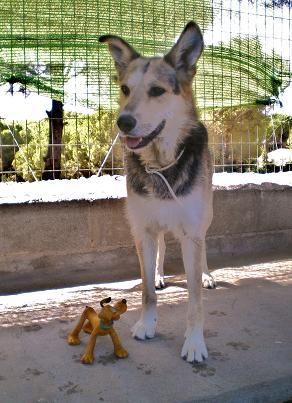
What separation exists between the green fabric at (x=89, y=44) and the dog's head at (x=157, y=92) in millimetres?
1607

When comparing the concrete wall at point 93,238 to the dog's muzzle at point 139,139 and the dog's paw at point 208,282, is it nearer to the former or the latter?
the dog's paw at point 208,282

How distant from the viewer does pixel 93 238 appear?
177 inches

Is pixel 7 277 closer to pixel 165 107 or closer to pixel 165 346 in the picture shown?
pixel 165 346

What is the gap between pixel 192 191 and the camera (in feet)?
9.78

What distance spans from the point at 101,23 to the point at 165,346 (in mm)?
2954

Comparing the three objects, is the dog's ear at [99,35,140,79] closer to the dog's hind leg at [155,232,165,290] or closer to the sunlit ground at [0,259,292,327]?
→ the dog's hind leg at [155,232,165,290]

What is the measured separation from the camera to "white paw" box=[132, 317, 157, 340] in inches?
121

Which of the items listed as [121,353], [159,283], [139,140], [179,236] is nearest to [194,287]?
[179,236]

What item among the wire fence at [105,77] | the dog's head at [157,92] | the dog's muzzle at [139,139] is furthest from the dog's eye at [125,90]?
the wire fence at [105,77]

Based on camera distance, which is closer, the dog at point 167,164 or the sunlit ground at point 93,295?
the dog at point 167,164

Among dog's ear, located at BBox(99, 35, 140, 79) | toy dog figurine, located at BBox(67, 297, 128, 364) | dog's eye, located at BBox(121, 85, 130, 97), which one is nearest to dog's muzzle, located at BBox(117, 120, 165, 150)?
dog's eye, located at BBox(121, 85, 130, 97)

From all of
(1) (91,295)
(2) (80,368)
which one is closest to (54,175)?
(1) (91,295)

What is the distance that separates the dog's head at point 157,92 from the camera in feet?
8.71

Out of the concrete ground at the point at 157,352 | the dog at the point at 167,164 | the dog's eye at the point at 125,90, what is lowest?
the concrete ground at the point at 157,352
